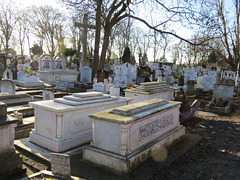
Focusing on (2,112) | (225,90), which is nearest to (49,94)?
(2,112)

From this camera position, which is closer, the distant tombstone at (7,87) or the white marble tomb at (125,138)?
the white marble tomb at (125,138)

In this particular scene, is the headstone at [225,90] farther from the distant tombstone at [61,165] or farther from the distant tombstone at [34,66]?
the distant tombstone at [34,66]

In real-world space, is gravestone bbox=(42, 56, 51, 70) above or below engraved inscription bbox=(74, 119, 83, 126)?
above

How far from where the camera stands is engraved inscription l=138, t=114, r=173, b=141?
382 cm

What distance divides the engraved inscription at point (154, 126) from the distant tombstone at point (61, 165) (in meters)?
1.42

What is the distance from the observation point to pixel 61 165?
2971 millimetres

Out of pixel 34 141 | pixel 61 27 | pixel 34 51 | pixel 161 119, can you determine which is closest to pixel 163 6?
pixel 161 119

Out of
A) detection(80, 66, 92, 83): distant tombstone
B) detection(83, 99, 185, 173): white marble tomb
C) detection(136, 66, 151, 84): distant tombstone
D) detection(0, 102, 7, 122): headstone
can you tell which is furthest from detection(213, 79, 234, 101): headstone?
detection(0, 102, 7, 122): headstone

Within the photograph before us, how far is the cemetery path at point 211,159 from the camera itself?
11.6ft

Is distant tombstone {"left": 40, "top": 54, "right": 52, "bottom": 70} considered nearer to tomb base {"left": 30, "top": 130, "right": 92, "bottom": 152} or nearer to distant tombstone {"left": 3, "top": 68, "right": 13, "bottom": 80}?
distant tombstone {"left": 3, "top": 68, "right": 13, "bottom": 80}

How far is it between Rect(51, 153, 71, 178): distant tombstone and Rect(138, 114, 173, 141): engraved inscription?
142cm

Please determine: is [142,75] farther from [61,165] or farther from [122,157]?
[61,165]

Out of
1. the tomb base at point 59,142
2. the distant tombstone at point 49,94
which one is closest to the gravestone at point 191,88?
the distant tombstone at point 49,94

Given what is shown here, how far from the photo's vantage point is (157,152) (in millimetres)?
4156
